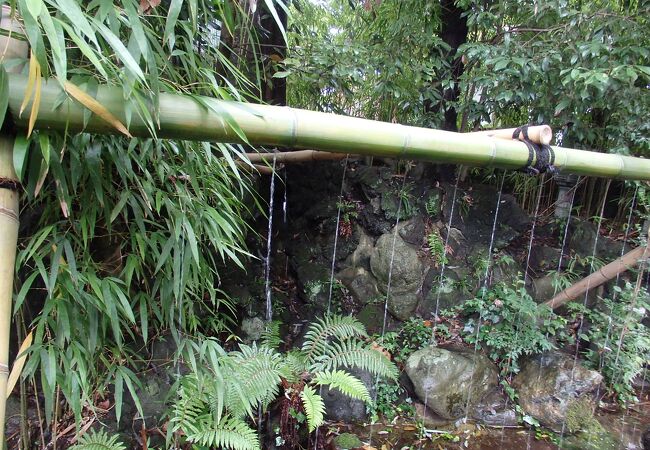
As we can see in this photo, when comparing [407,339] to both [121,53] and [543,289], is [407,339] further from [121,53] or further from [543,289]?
[121,53]

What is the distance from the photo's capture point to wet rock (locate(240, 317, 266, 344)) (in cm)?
316

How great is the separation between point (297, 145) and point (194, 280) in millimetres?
819

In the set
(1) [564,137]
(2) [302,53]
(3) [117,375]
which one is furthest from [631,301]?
(3) [117,375]

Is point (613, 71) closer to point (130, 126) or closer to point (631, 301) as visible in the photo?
point (631, 301)

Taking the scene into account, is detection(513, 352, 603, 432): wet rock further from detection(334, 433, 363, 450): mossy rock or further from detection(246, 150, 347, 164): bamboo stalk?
detection(246, 150, 347, 164): bamboo stalk

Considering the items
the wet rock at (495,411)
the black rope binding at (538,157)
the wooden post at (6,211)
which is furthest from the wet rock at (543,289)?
the wooden post at (6,211)

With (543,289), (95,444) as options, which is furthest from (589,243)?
(95,444)

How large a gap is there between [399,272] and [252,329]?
1484 mm

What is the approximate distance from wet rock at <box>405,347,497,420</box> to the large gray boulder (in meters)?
0.51

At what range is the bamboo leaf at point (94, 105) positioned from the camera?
877mm

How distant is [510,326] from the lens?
3334mm

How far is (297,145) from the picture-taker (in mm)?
1272

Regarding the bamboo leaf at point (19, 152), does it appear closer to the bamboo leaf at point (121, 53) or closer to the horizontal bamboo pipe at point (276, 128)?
the horizontal bamboo pipe at point (276, 128)

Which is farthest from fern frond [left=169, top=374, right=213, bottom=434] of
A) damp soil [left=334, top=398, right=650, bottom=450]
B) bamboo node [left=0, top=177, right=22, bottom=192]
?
bamboo node [left=0, top=177, right=22, bottom=192]
